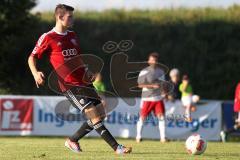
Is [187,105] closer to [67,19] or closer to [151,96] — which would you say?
[151,96]

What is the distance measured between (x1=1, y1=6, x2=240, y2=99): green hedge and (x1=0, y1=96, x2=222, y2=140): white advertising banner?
29.0 ft

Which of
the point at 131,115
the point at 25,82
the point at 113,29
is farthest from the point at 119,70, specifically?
the point at 113,29

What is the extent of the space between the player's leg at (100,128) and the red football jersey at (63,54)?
1.58ft

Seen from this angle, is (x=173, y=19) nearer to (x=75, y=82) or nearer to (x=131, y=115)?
(x=131, y=115)

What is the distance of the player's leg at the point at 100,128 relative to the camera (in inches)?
458

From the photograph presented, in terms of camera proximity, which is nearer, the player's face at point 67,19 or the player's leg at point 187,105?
the player's face at point 67,19

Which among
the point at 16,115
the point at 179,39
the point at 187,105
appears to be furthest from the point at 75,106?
the point at 179,39

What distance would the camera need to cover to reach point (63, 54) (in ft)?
39.1

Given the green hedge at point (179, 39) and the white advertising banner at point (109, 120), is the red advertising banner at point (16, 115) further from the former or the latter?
the green hedge at point (179, 39)

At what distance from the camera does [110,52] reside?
34.1 metres

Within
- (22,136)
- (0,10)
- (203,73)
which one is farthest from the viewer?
(203,73)

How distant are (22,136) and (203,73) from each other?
13.8 m

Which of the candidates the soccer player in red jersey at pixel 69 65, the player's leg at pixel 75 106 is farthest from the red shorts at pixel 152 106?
the soccer player in red jersey at pixel 69 65

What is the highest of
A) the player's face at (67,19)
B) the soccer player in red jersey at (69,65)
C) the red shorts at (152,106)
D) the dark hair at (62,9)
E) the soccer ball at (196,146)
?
the dark hair at (62,9)
